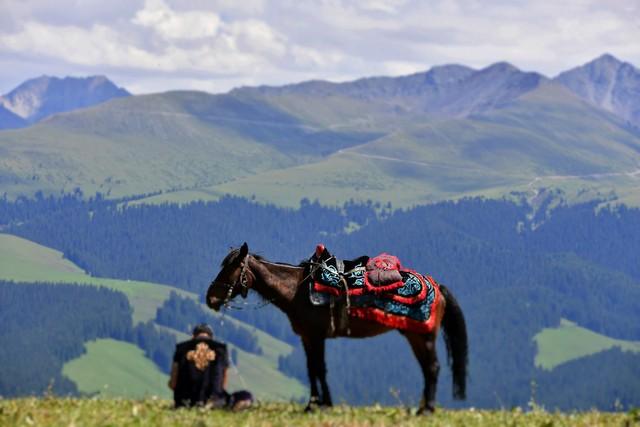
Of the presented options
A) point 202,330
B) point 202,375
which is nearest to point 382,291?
point 202,330

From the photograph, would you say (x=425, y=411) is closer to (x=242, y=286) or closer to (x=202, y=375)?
(x=202, y=375)

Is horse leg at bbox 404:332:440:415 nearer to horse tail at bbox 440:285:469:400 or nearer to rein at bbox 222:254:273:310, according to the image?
horse tail at bbox 440:285:469:400

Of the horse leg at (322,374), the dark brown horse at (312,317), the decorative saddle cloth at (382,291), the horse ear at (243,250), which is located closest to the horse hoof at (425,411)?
the dark brown horse at (312,317)

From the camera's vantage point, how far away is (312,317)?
91.3 feet

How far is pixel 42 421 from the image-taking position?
21.2m

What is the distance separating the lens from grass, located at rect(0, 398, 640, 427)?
2169 centimetres

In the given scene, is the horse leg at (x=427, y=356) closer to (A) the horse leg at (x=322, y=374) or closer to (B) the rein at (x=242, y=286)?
(A) the horse leg at (x=322, y=374)

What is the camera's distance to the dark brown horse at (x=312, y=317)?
27375 mm

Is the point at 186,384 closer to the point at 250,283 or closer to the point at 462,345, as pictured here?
the point at 250,283

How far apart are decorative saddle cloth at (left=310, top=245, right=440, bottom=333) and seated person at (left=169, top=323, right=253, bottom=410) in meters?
2.92

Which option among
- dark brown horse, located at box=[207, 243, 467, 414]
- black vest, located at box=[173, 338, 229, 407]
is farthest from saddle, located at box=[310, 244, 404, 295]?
black vest, located at box=[173, 338, 229, 407]

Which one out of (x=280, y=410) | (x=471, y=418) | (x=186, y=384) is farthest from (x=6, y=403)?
(x=471, y=418)

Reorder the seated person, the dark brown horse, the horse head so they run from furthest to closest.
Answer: the horse head → the dark brown horse → the seated person

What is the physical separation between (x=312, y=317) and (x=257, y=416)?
165 inches
